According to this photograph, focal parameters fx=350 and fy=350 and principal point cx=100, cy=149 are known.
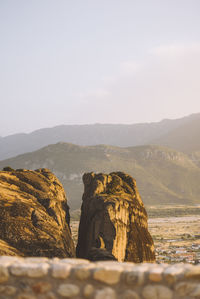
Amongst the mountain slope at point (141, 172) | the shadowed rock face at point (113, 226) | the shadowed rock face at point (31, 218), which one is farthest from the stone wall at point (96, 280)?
the mountain slope at point (141, 172)

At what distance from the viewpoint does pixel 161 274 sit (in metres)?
5.86

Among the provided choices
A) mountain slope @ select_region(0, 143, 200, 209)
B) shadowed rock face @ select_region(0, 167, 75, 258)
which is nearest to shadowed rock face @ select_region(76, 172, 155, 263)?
shadowed rock face @ select_region(0, 167, 75, 258)

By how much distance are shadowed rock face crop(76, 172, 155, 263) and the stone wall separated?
27.3 feet

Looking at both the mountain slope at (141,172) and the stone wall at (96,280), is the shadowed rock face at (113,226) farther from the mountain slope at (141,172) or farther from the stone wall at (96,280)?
the mountain slope at (141,172)

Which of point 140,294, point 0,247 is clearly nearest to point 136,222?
point 0,247

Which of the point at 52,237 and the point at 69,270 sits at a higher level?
the point at 69,270

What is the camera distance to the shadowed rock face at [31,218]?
14203mm

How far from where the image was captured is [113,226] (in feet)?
56.1

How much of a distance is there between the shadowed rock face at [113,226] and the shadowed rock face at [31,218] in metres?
1.22

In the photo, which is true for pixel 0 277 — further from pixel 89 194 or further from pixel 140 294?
pixel 89 194

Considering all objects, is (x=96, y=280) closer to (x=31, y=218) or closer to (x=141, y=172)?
(x=31, y=218)

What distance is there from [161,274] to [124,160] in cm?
18459

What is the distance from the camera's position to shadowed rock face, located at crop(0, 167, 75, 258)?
1420 centimetres

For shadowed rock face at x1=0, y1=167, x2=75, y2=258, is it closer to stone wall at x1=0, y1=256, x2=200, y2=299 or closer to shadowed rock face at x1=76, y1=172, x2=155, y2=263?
shadowed rock face at x1=76, y1=172, x2=155, y2=263
